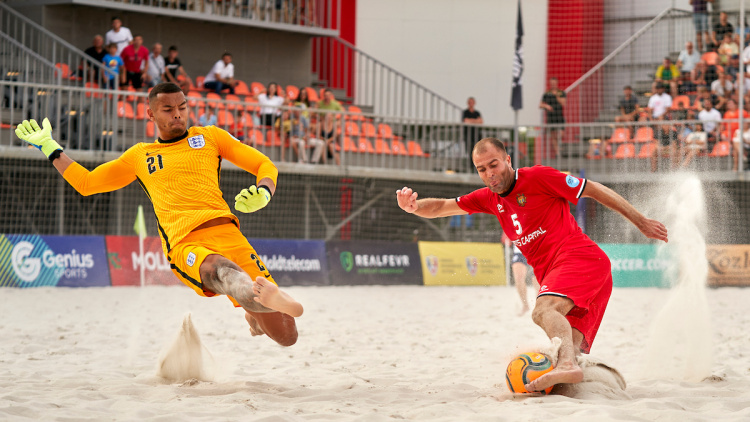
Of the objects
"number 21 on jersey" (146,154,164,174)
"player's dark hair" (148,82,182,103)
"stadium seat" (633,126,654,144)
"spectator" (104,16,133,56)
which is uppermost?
"spectator" (104,16,133,56)

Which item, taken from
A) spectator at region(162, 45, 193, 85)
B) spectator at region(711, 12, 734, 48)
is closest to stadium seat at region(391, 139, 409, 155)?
spectator at region(162, 45, 193, 85)

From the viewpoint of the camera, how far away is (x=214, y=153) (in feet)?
17.4

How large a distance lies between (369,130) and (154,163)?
39.8ft

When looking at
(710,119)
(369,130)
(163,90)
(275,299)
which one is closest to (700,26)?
(710,119)

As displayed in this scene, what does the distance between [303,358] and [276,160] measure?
9.54 m

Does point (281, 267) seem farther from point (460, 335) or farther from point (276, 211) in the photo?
point (460, 335)

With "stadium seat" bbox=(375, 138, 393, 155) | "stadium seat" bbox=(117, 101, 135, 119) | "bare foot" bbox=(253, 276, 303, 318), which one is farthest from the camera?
"stadium seat" bbox=(375, 138, 393, 155)

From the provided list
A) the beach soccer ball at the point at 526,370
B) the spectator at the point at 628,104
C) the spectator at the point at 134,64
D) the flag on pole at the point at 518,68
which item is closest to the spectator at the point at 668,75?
the spectator at the point at 628,104

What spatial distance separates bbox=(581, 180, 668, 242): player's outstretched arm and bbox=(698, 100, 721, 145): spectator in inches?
457

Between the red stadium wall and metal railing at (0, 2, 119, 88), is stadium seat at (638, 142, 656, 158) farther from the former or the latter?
metal railing at (0, 2, 119, 88)

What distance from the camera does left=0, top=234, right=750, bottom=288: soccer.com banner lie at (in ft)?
43.3

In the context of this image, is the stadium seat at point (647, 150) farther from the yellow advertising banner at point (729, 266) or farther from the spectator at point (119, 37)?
the spectator at point (119, 37)

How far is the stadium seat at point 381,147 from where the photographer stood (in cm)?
1708

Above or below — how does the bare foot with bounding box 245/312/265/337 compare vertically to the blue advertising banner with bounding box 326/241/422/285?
above
